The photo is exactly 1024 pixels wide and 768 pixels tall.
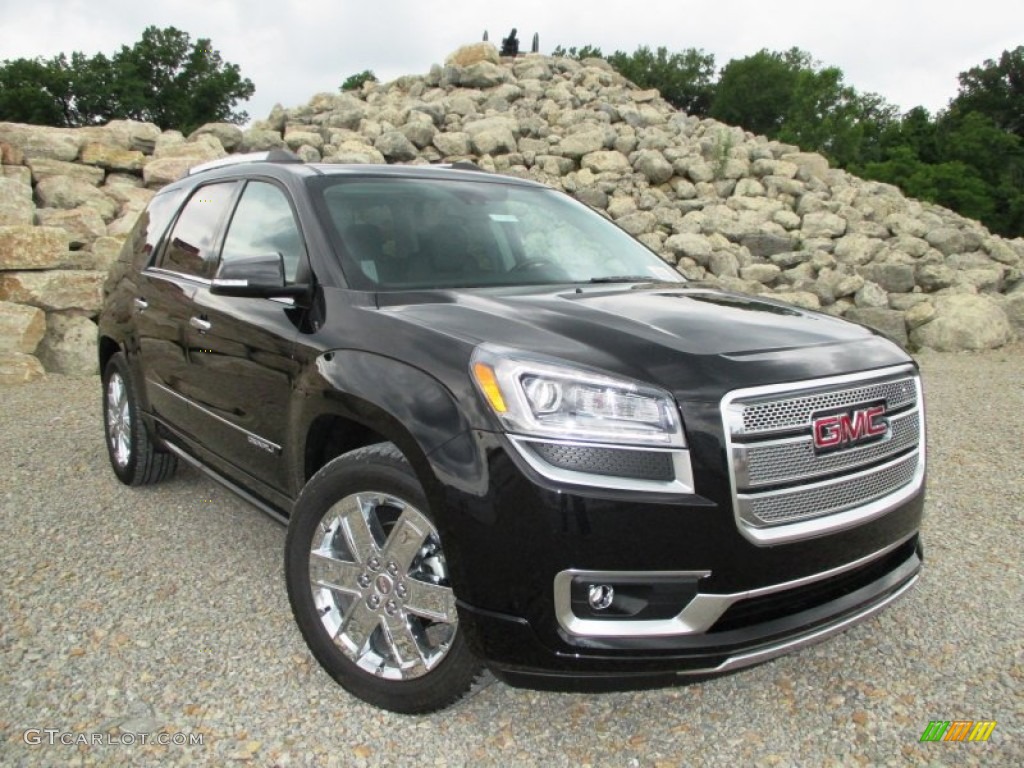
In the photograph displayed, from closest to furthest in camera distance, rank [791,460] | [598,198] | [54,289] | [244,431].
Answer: [791,460]
[244,431]
[54,289]
[598,198]

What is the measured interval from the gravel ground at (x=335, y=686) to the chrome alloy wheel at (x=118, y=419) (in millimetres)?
626

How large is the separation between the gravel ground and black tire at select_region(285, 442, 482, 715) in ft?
0.53

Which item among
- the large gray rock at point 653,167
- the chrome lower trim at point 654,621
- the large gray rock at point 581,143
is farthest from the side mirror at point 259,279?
the large gray rock at point 581,143

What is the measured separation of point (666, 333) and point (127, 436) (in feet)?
→ 12.0

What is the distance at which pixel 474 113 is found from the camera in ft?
59.4

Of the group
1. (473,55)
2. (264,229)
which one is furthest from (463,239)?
(473,55)

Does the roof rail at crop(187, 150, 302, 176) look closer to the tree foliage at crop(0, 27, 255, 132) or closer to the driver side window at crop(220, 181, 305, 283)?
the driver side window at crop(220, 181, 305, 283)

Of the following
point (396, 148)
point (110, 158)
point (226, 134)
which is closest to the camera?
point (110, 158)

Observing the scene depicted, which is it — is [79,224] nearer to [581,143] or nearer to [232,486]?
[232,486]

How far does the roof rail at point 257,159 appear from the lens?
12.4 feet

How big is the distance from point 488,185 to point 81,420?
4.62 metres

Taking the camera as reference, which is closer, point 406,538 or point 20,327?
point 406,538

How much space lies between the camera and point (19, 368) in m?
8.44

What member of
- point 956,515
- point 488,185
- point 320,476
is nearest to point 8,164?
point 488,185
